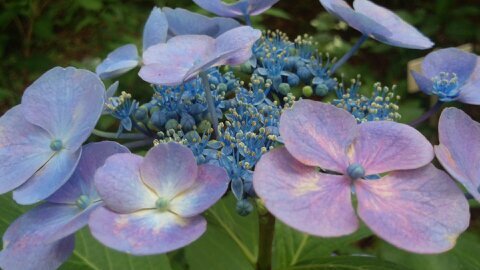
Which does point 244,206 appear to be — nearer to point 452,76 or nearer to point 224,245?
point 452,76

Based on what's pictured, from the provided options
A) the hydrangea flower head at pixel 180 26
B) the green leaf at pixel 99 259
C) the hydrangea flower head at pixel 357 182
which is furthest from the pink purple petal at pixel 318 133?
the green leaf at pixel 99 259

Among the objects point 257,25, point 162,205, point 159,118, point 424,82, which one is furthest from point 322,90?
point 257,25

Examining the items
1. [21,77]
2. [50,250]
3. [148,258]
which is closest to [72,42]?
[21,77]

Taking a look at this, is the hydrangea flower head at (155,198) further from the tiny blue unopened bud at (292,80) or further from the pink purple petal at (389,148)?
the tiny blue unopened bud at (292,80)

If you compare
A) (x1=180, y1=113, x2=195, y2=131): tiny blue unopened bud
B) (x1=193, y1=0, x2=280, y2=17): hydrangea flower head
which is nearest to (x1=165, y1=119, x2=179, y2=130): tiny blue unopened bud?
(x1=180, y1=113, x2=195, y2=131): tiny blue unopened bud

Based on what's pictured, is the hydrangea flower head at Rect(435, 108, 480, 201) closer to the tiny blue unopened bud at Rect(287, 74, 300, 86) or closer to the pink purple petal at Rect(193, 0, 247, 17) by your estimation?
the tiny blue unopened bud at Rect(287, 74, 300, 86)

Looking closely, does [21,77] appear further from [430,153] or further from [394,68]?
[430,153]
